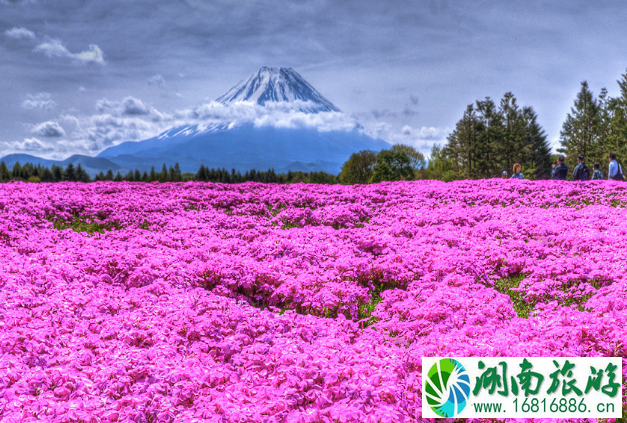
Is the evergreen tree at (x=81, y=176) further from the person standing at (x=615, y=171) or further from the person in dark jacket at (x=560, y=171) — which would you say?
the person standing at (x=615, y=171)

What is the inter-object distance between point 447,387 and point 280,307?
4671 mm

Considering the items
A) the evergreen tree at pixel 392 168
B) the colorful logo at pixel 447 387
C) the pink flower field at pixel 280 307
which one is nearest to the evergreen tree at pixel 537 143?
the evergreen tree at pixel 392 168

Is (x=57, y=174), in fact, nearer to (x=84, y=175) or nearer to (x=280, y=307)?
(x=84, y=175)

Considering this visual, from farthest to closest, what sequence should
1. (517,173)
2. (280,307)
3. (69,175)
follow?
(69,175)
(517,173)
(280,307)

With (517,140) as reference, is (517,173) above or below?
below

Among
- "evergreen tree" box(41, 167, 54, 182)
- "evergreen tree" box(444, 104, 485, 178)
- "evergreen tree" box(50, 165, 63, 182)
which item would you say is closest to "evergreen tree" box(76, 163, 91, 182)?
"evergreen tree" box(50, 165, 63, 182)

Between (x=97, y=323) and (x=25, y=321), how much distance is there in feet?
3.64

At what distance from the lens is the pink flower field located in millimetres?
4883

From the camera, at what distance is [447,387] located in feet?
16.6

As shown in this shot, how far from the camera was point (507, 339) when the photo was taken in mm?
6078

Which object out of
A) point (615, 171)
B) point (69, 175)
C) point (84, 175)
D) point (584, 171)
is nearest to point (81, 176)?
point (84, 175)

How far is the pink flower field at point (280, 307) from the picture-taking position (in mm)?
4883

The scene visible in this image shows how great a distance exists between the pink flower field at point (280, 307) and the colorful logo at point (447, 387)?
20cm

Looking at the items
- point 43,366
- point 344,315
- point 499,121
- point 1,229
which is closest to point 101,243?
point 1,229
